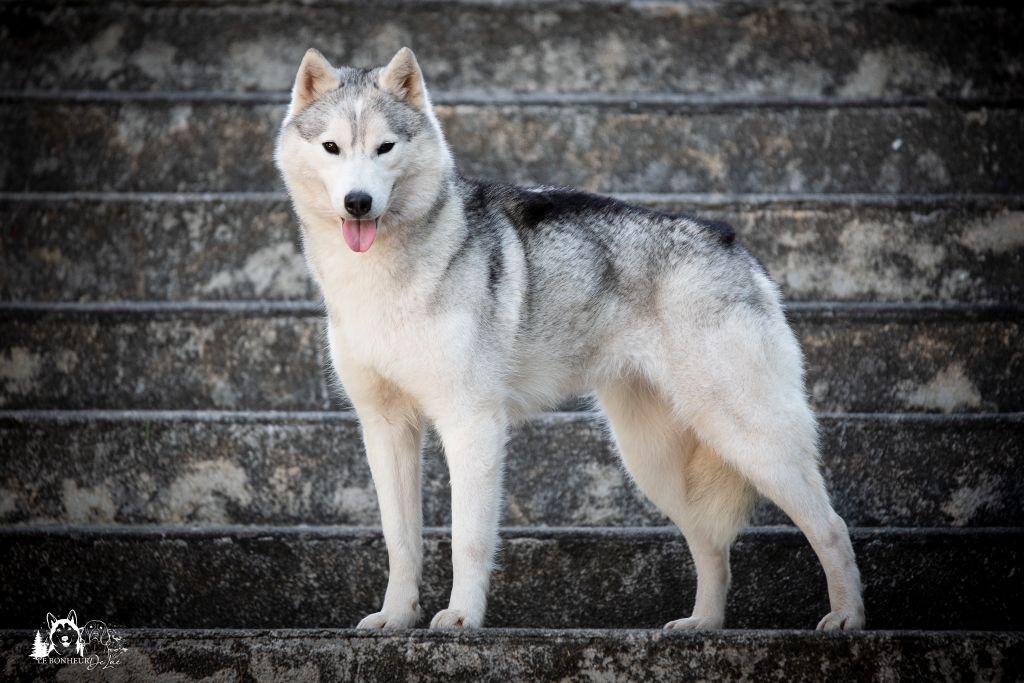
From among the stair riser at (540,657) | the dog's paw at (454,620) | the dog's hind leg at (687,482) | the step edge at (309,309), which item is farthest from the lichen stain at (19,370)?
the dog's paw at (454,620)

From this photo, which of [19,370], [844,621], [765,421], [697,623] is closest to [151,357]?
[19,370]

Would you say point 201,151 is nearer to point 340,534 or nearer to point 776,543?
point 340,534

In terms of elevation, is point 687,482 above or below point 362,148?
below

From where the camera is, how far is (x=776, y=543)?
5.50 meters

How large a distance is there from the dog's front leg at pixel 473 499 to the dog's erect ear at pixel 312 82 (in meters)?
1.27

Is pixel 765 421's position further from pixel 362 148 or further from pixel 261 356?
pixel 261 356

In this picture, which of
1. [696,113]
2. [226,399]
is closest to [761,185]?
[696,113]

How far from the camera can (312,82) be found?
15.3 feet

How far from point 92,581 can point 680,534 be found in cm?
255

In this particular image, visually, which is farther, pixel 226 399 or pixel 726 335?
pixel 226 399

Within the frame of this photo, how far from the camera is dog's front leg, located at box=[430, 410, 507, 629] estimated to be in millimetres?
4438

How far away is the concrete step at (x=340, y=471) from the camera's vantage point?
5.88 metres

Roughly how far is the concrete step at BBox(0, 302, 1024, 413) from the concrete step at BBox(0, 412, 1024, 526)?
0.61 m

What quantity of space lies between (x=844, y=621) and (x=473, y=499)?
1.38 m
